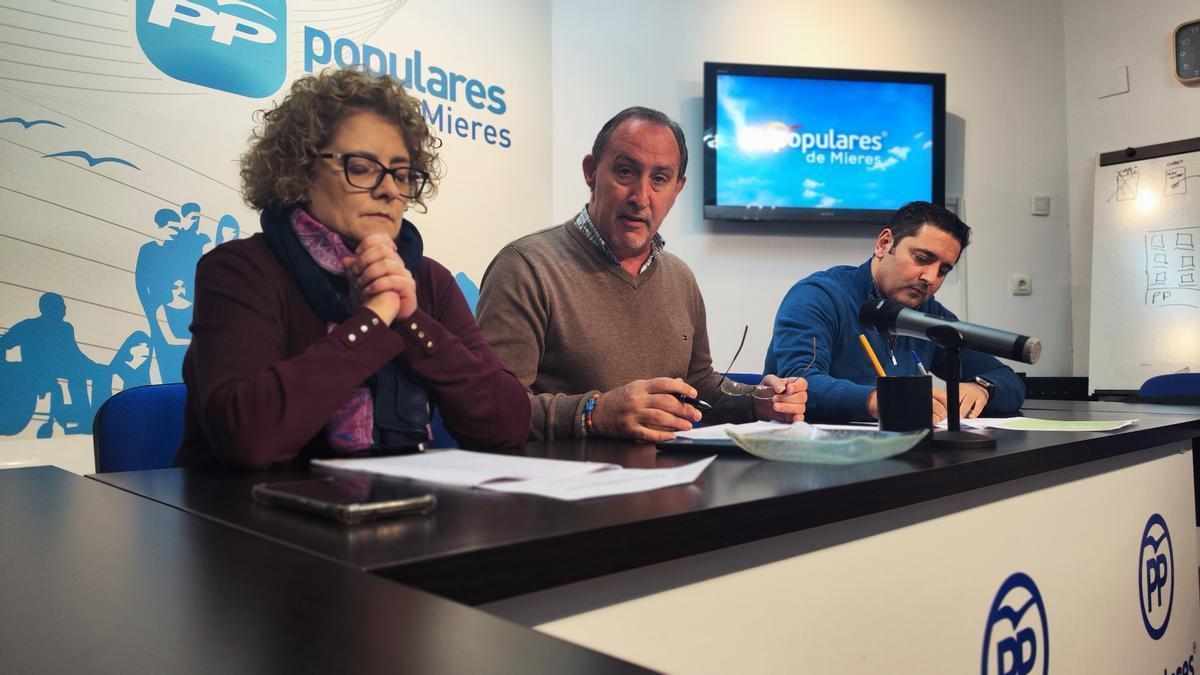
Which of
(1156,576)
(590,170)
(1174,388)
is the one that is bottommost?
(1156,576)

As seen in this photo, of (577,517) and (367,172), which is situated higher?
(367,172)

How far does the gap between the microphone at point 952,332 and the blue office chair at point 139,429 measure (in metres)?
1.20

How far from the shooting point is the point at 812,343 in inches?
87.4

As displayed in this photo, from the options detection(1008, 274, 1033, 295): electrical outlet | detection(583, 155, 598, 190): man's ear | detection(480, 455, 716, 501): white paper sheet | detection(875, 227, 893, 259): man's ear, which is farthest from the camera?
detection(1008, 274, 1033, 295): electrical outlet

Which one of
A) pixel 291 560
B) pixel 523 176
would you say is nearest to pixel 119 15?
pixel 523 176

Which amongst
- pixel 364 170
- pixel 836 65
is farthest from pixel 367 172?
pixel 836 65

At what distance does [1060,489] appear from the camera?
149 centimetres

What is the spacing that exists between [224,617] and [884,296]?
218cm

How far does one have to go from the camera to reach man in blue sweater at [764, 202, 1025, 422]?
87.1 inches

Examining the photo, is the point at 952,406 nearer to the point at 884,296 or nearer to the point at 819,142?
the point at 884,296

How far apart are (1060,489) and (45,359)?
257 cm

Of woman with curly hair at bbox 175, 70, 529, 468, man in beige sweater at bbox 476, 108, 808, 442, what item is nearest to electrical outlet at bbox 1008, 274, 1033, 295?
man in beige sweater at bbox 476, 108, 808, 442

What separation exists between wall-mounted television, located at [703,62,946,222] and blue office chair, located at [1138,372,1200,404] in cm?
140

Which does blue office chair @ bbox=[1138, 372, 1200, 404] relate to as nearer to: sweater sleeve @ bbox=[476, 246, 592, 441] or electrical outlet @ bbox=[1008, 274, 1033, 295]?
electrical outlet @ bbox=[1008, 274, 1033, 295]
